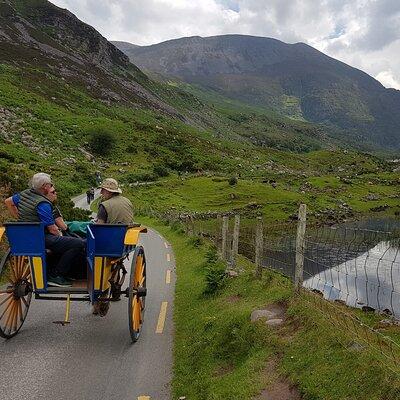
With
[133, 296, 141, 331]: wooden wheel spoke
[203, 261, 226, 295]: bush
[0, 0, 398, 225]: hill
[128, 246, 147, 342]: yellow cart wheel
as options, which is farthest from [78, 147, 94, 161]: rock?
[133, 296, 141, 331]: wooden wheel spoke

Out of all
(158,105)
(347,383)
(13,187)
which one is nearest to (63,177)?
(13,187)

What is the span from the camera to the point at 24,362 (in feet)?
26.0

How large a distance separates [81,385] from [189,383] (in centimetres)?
172

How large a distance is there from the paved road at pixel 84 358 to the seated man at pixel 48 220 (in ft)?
4.40

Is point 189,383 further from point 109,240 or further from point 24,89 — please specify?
point 24,89

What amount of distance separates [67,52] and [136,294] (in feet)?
500

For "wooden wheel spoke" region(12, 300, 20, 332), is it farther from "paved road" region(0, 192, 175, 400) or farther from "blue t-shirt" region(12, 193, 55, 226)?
"blue t-shirt" region(12, 193, 55, 226)

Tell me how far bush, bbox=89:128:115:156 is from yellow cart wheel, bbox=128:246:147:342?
73504 millimetres

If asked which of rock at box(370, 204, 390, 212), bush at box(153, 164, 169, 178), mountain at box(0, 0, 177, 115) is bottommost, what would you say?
rock at box(370, 204, 390, 212)

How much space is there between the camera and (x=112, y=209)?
925cm

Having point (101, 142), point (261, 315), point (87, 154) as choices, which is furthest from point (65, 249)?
point (101, 142)

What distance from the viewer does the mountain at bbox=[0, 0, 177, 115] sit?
418 ft

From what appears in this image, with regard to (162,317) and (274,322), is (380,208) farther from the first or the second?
(274,322)

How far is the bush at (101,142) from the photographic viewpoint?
81.5 m
